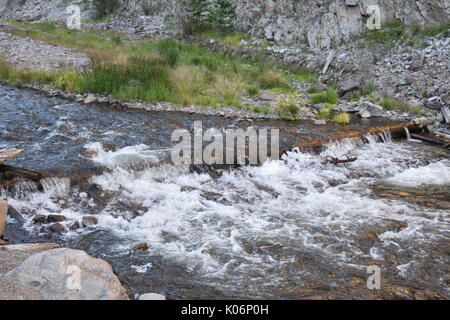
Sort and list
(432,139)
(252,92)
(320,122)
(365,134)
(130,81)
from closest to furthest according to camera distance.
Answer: (365,134), (432,139), (320,122), (130,81), (252,92)

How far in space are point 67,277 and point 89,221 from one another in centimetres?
243

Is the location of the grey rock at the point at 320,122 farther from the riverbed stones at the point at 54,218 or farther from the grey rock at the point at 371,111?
the riverbed stones at the point at 54,218

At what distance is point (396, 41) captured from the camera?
55.7 feet

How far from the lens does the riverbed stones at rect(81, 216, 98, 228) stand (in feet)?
21.5

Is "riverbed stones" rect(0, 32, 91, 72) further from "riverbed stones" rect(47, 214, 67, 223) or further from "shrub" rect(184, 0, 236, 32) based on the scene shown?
"riverbed stones" rect(47, 214, 67, 223)

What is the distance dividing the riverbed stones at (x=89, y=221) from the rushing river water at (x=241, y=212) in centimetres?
12

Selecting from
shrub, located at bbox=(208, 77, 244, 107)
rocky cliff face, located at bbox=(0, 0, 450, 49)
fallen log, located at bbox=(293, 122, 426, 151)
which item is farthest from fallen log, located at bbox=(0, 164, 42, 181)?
rocky cliff face, located at bbox=(0, 0, 450, 49)

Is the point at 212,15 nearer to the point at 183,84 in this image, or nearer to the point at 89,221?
the point at 183,84

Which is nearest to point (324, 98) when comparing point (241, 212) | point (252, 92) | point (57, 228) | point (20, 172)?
point (252, 92)

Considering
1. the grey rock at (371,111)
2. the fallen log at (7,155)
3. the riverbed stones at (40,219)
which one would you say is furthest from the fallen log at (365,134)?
the fallen log at (7,155)

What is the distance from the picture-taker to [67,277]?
4234mm

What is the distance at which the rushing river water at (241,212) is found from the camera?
5363mm

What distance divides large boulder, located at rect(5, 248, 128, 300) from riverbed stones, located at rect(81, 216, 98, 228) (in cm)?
207
